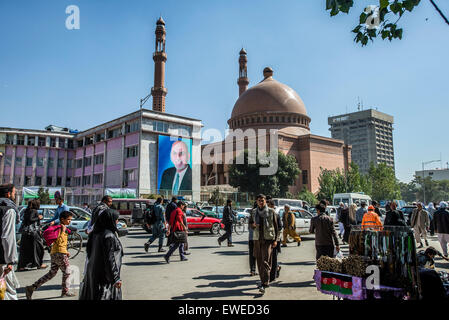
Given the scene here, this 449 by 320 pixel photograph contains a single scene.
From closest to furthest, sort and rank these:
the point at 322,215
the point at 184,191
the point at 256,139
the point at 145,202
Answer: the point at 322,215 < the point at 145,202 < the point at 184,191 < the point at 256,139

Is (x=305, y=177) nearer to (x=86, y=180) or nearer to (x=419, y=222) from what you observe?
(x=86, y=180)

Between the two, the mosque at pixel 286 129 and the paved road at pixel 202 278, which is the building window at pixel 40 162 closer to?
the mosque at pixel 286 129

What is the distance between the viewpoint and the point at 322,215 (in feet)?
20.3

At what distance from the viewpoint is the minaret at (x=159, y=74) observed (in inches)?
1660

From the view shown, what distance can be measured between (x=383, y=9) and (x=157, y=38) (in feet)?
145

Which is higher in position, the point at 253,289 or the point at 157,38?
the point at 157,38

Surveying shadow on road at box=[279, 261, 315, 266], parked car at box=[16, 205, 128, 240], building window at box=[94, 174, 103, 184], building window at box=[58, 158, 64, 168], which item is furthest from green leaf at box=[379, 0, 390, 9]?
building window at box=[58, 158, 64, 168]

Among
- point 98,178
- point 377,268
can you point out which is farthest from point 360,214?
point 98,178

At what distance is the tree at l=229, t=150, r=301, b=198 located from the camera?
36.2 metres

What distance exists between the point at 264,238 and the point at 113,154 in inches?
1416

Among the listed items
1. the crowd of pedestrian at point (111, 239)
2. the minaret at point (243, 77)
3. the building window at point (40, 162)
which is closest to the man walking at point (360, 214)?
the crowd of pedestrian at point (111, 239)

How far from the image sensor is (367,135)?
108 meters
